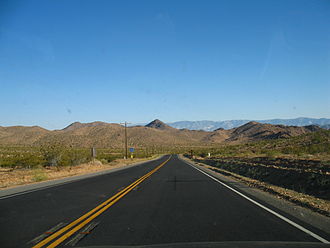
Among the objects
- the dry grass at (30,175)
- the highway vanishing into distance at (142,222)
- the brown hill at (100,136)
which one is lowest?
the dry grass at (30,175)

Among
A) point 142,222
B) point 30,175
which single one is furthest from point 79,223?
point 30,175

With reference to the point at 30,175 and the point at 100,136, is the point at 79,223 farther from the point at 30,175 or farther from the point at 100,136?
the point at 100,136

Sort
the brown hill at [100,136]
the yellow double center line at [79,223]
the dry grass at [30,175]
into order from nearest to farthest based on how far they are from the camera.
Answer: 1. the yellow double center line at [79,223]
2. the dry grass at [30,175]
3. the brown hill at [100,136]

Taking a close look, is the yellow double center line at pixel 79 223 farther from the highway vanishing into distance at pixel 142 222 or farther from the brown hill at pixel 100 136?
the brown hill at pixel 100 136

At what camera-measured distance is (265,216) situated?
7645 millimetres

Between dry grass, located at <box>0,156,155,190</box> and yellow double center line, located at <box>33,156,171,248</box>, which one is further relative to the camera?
dry grass, located at <box>0,156,155,190</box>

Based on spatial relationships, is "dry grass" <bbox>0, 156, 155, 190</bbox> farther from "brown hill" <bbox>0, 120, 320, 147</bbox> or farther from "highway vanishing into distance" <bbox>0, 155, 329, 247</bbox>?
"brown hill" <bbox>0, 120, 320, 147</bbox>

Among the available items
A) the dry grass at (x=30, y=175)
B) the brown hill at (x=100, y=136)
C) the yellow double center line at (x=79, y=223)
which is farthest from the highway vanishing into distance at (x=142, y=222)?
the brown hill at (x=100, y=136)

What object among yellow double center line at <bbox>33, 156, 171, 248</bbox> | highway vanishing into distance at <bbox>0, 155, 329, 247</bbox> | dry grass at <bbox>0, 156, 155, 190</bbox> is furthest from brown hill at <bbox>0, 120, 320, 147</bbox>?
yellow double center line at <bbox>33, 156, 171, 248</bbox>

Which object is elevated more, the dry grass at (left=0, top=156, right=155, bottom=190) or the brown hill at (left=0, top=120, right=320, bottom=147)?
the brown hill at (left=0, top=120, right=320, bottom=147)

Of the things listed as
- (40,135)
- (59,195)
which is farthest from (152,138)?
(59,195)

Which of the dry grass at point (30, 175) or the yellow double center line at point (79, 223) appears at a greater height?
the yellow double center line at point (79, 223)

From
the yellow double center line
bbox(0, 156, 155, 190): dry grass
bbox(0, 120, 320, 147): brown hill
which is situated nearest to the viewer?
the yellow double center line

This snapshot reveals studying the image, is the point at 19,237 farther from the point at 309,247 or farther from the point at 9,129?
the point at 9,129
